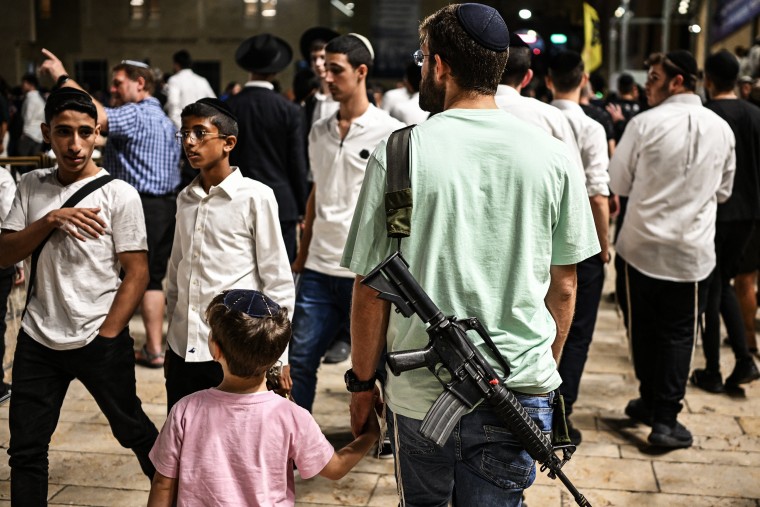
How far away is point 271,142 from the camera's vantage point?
5.67 metres

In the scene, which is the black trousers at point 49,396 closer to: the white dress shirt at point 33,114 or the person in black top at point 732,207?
the person in black top at point 732,207

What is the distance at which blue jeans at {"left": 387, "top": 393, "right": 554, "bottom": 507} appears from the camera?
2.20 m

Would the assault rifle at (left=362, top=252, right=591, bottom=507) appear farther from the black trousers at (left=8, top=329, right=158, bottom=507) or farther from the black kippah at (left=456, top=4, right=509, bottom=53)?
the black trousers at (left=8, top=329, right=158, bottom=507)

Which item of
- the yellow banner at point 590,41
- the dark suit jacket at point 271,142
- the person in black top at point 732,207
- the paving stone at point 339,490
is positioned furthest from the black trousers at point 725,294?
the yellow banner at point 590,41

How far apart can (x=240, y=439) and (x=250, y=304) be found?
0.34 m

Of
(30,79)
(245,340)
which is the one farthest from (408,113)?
(30,79)

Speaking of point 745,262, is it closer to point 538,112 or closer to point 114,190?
point 538,112

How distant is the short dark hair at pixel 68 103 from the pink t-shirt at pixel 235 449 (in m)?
1.36

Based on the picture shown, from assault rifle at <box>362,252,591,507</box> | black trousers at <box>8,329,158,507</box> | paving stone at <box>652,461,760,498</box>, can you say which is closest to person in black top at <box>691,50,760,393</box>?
paving stone at <box>652,461,760,498</box>

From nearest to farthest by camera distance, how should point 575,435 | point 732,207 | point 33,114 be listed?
point 575,435 < point 732,207 < point 33,114

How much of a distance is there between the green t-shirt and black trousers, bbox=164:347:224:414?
1.25 m

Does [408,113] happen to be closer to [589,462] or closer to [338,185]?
[338,185]

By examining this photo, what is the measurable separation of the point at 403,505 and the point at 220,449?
48 cm

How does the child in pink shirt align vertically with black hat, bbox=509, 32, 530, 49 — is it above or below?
below
